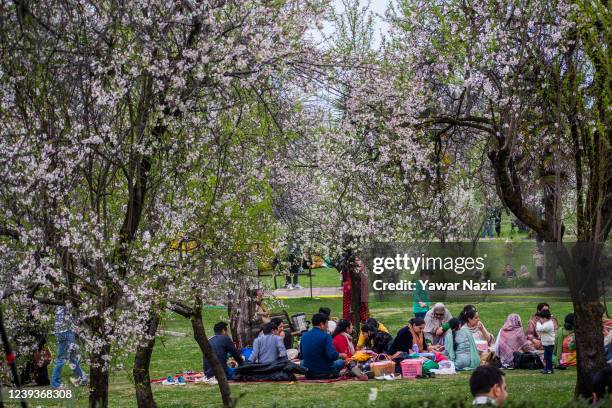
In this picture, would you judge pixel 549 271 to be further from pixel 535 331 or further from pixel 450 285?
pixel 535 331

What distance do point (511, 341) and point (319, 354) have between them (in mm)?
3645

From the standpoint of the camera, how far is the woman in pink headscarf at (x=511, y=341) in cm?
1741

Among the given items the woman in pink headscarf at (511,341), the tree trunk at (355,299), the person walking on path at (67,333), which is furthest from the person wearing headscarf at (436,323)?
the person walking on path at (67,333)

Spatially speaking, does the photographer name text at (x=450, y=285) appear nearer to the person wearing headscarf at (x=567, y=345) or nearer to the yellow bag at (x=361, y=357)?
the person wearing headscarf at (x=567, y=345)

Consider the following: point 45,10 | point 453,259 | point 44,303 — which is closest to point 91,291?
point 44,303

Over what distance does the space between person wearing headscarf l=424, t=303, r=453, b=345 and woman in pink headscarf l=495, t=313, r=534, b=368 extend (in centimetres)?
153

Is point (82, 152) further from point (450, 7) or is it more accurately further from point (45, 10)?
point (450, 7)

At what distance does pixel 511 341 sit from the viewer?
17547 millimetres

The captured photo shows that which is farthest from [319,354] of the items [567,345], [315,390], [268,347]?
[567,345]

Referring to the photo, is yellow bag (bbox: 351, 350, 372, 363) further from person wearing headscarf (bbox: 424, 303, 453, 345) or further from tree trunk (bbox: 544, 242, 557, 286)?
tree trunk (bbox: 544, 242, 557, 286)

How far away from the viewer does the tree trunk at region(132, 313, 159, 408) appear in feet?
37.4

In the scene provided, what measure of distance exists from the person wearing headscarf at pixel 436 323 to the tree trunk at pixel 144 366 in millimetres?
7710

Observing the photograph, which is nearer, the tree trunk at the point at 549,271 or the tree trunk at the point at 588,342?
the tree trunk at the point at 588,342

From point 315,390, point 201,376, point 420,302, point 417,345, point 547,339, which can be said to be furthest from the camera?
point 420,302
